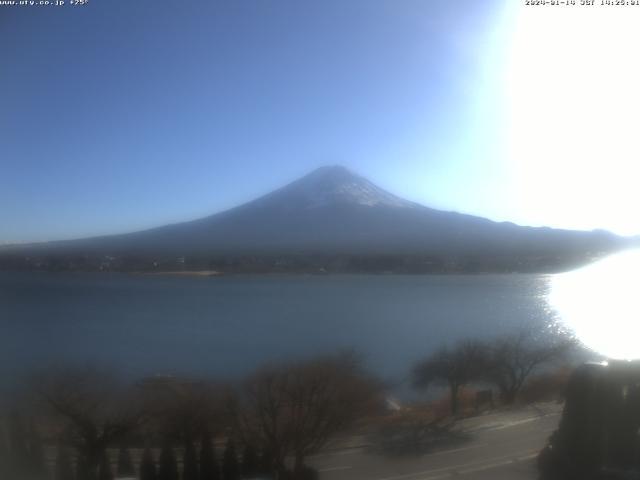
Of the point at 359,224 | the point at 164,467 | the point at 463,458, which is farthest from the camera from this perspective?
→ the point at 359,224

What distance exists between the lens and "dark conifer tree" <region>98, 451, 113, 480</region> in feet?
7.68

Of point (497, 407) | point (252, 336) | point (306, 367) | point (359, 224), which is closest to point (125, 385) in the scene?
point (252, 336)

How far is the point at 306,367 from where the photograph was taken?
2408mm

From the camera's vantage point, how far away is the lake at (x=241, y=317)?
249 centimetres

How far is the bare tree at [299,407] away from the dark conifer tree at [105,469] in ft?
1.90

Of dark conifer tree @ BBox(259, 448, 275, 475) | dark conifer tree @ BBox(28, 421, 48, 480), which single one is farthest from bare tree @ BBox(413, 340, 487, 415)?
dark conifer tree @ BBox(28, 421, 48, 480)

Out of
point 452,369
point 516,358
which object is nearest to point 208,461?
point 452,369

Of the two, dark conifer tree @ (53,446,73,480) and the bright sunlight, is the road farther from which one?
dark conifer tree @ (53,446,73,480)

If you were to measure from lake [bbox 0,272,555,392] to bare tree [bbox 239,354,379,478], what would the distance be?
0.09 metres

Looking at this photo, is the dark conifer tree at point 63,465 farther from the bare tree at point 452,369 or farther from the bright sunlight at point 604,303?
the bright sunlight at point 604,303

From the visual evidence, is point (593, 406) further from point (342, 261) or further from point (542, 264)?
point (342, 261)

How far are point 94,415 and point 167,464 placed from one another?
0.36m

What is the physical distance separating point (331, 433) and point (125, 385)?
0.87 m

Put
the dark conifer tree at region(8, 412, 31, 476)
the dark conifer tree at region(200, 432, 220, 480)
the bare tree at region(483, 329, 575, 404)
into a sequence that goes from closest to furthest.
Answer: the dark conifer tree at region(200, 432, 220, 480) < the dark conifer tree at region(8, 412, 31, 476) < the bare tree at region(483, 329, 575, 404)
